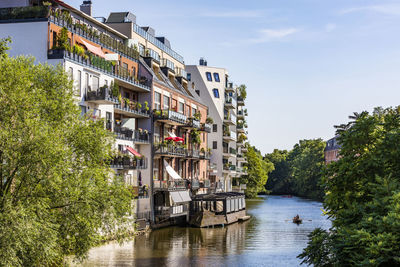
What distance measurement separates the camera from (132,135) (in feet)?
184

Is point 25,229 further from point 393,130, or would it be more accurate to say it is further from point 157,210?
point 157,210

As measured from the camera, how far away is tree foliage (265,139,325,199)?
15088 cm

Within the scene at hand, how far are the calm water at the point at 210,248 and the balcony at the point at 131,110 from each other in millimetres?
11953

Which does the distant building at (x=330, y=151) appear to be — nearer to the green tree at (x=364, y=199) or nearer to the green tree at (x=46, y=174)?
the green tree at (x=46, y=174)

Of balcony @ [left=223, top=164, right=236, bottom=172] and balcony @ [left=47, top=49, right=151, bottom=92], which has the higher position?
balcony @ [left=47, top=49, right=151, bottom=92]

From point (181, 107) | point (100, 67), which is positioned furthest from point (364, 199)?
point (181, 107)

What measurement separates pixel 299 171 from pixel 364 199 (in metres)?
136

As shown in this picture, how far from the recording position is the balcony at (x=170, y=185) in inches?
2365

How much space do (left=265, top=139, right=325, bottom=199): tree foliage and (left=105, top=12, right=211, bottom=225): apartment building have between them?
64828 mm

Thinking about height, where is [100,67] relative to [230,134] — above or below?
above

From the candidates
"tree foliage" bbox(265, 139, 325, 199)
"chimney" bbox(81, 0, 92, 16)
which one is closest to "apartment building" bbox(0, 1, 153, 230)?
"chimney" bbox(81, 0, 92, 16)

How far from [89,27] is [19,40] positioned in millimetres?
9350

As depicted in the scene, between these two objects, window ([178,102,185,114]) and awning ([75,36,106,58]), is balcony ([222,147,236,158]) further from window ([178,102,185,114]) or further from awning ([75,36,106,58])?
awning ([75,36,106,58])

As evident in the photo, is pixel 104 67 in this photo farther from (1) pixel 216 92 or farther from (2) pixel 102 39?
(1) pixel 216 92
